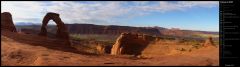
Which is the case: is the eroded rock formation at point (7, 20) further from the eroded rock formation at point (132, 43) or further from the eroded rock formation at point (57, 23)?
the eroded rock formation at point (132, 43)

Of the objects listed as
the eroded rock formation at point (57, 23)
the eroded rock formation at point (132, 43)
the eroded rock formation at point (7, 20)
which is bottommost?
the eroded rock formation at point (132, 43)

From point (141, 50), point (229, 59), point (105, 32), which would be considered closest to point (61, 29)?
point (141, 50)

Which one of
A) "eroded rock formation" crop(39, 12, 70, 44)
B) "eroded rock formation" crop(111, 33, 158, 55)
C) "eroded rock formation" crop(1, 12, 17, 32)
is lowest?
"eroded rock formation" crop(111, 33, 158, 55)

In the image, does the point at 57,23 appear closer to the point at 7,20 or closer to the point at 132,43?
the point at 7,20

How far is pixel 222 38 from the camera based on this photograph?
6.28 metres

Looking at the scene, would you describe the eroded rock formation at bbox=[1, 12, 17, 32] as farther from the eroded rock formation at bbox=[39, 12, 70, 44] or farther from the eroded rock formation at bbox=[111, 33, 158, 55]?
the eroded rock formation at bbox=[111, 33, 158, 55]

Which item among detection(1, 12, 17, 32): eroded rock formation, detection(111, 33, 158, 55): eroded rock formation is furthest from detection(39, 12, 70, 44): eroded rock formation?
detection(111, 33, 158, 55): eroded rock formation

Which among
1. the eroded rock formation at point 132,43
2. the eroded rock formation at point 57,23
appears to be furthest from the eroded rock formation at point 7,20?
the eroded rock formation at point 132,43

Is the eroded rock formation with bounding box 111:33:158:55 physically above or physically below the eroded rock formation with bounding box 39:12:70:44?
below

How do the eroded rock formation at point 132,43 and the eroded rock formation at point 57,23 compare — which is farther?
the eroded rock formation at point 132,43

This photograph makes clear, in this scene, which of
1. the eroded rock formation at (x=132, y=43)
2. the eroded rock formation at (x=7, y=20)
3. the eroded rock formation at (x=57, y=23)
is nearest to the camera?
the eroded rock formation at (x=7, y=20)

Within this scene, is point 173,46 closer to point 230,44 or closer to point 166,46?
point 166,46

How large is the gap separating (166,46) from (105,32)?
67.8 m

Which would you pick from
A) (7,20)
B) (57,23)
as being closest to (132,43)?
(57,23)
